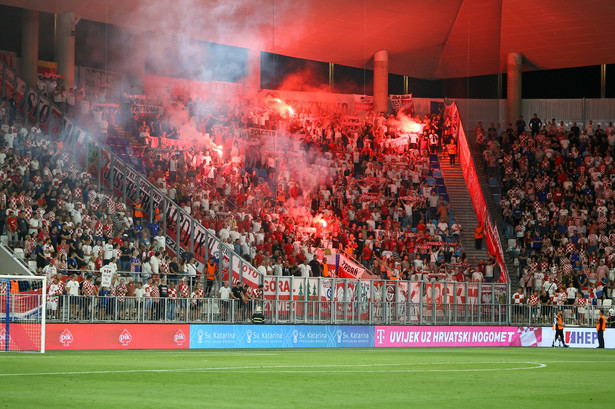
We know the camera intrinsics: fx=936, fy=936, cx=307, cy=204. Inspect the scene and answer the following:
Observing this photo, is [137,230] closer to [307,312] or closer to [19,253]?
[19,253]

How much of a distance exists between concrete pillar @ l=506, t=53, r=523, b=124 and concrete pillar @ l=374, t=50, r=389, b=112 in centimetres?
666

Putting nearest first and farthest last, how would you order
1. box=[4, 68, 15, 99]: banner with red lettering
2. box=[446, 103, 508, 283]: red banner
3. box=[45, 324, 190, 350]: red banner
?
box=[45, 324, 190, 350]: red banner, box=[4, 68, 15, 99]: banner with red lettering, box=[446, 103, 508, 283]: red banner

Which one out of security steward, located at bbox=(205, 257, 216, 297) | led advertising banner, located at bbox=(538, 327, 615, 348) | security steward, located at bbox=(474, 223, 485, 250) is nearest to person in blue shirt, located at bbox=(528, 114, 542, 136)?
security steward, located at bbox=(474, 223, 485, 250)

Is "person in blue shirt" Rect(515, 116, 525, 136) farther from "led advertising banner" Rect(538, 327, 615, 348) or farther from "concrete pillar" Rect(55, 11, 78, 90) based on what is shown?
"concrete pillar" Rect(55, 11, 78, 90)

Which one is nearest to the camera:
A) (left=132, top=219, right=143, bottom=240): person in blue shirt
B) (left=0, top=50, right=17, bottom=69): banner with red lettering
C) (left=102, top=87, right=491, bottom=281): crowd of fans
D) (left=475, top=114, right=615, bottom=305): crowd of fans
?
(left=132, top=219, right=143, bottom=240): person in blue shirt

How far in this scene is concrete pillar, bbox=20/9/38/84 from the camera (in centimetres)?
3809

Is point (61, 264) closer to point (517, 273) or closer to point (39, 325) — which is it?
point (39, 325)

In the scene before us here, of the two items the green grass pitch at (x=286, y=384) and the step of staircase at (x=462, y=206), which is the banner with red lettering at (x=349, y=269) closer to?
the step of staircase at (x=462, y=206)

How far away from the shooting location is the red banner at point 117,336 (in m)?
23.0

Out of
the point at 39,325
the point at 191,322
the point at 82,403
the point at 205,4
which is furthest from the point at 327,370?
the point at 205,4

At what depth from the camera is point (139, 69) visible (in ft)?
132

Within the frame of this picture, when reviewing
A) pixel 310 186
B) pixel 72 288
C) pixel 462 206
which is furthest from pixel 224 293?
pixel 462 206

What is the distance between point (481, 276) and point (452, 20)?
16420mm

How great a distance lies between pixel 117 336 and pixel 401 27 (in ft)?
85.4
